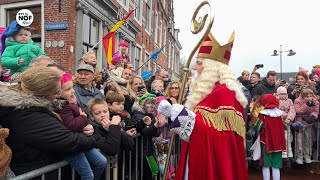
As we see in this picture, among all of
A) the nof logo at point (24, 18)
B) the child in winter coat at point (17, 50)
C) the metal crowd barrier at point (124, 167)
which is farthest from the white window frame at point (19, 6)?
the metal crowd barrier at point (124, 167)

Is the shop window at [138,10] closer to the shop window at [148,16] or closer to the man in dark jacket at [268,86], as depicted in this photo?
the shop window at [148,16]

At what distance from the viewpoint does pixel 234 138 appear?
2963 millimetres

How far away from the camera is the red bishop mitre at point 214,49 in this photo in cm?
319

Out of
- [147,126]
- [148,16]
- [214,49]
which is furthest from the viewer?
[148,16]

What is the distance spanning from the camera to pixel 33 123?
6.02 ft

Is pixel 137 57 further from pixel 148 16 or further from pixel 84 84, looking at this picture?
pixel 84 84

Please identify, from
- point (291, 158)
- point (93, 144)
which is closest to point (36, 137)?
point (93, 144)

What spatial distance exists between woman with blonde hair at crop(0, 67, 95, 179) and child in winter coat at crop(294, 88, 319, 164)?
5.02 m

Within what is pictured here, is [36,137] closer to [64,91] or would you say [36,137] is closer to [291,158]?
[64,91]

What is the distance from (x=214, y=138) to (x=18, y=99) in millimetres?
1770

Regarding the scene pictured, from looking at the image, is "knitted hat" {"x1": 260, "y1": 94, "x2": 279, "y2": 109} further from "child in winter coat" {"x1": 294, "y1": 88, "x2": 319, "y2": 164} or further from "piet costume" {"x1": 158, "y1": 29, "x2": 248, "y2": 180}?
"piet costume" {"x1": 158, "y1": 29, "x2": 248, "y2": 180}

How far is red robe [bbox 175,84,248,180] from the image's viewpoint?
9.37ft

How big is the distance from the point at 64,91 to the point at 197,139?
1291 millimetres

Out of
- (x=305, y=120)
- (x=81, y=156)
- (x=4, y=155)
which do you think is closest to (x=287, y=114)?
(x=305, y=120)
